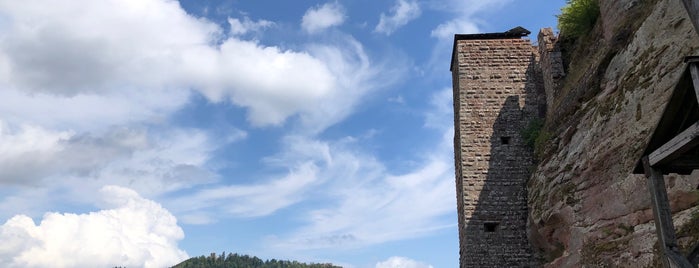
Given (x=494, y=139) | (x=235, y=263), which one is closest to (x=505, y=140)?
(x=494, y=139)

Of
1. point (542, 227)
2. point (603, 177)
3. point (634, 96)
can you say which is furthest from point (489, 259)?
point (634, 96)

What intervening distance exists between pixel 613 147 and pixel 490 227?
625cm

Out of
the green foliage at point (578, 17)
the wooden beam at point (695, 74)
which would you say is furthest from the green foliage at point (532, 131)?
the wooden beam at point (695, 74)

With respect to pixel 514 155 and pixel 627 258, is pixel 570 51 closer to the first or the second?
pixel 514 155

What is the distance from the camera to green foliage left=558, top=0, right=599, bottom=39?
16.0 metres

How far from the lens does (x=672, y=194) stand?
9.42m

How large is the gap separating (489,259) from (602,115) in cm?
600

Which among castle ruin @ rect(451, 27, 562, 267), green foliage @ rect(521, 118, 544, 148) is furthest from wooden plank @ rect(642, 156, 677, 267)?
green foliage @ rect(521, 118, 544, 148)

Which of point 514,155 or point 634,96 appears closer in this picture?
point 634,96

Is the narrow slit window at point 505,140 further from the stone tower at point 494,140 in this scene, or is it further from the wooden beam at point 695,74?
the wooden beam at point 695,74

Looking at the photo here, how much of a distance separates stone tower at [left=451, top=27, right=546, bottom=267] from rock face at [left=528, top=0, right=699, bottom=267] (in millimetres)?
1517

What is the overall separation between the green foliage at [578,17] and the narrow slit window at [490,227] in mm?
5869

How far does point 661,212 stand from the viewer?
6660 millimetres

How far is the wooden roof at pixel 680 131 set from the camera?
591cm
